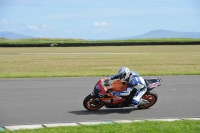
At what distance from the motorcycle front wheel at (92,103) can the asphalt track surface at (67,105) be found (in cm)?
14

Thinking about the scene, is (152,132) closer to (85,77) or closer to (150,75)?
(85,77)

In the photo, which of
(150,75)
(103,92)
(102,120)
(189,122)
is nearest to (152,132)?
(189,122)

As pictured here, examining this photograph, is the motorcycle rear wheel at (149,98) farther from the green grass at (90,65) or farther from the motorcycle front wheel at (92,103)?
the green grass at (90,65)

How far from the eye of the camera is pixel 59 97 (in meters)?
13.1

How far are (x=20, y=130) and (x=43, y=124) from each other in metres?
1.04

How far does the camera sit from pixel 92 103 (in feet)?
35.7

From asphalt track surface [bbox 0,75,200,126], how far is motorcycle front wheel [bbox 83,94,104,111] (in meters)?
0.14

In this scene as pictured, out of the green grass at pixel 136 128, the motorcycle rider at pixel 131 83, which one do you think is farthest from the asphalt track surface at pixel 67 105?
the green grass at pixel 136 128

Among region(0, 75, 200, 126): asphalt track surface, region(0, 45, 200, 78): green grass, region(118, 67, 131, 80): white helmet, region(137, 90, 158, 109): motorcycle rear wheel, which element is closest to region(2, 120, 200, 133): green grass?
region(0, 75, 200, 126): asphalt track surface

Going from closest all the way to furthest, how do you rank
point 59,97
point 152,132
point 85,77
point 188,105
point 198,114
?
point 152,132, point 198,114, point 188,105, point 59,97, point 85,77

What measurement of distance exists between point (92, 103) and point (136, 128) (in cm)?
296

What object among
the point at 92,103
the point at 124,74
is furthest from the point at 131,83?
the point at 92,103

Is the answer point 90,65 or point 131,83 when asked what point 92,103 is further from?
point 90,65

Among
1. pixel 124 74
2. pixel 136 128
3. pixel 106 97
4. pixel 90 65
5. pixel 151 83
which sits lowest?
pixel 90 65
